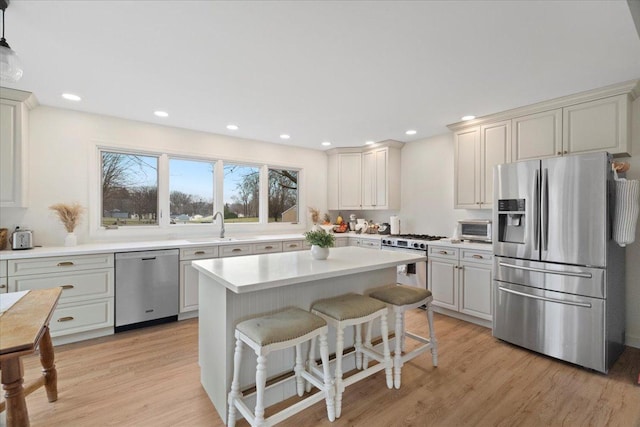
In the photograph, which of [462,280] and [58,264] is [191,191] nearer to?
[58,264]

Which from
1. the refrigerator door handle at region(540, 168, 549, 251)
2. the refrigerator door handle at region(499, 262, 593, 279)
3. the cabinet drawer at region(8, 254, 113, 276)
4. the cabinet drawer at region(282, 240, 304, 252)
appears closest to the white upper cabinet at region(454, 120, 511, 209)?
the refrigerator door handle at region(540, 168, 549, 251)

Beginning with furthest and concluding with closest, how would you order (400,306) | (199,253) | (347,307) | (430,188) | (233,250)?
(430,188) < (233,250) < (199,253) < (400,306) < (347,307)

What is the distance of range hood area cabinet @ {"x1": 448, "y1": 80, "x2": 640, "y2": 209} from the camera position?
8.91 feet

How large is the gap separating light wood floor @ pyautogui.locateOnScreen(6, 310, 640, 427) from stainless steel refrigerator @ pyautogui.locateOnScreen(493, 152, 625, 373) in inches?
9.3

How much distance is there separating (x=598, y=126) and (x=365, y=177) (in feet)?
9.88

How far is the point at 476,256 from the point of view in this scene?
3.39m

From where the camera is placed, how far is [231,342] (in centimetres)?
186

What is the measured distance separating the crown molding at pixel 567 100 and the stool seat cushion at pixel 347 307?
2.72 meters

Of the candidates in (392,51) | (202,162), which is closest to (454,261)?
(392,51)

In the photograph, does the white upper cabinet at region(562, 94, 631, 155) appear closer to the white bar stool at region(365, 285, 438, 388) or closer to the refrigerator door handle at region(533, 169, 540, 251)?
the refrigerator door handle at region(533, 169, 540, 251)

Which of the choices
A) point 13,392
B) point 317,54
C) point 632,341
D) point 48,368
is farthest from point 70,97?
point 632,341

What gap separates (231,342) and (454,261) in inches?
110

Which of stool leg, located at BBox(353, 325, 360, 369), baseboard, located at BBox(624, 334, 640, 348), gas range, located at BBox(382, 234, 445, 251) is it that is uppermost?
gas range, located at BBox(382, 234, 445, 251)

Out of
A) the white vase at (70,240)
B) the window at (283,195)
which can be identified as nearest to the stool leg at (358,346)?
the window at (283,195)
